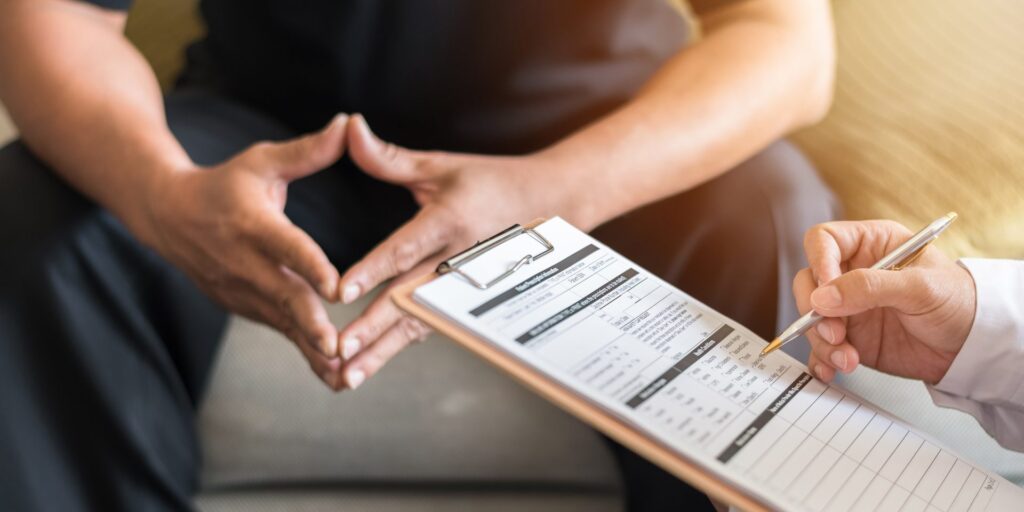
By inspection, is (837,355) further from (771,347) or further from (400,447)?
(400,447)

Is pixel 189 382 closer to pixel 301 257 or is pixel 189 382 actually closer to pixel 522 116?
pixel 301 257

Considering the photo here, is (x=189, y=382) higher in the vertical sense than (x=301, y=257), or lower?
lower

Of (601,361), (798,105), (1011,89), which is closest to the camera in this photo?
(601,361)

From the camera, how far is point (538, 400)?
30.4 inches

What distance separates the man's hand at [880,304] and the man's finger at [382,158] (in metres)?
0.30

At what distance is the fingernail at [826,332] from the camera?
501mm

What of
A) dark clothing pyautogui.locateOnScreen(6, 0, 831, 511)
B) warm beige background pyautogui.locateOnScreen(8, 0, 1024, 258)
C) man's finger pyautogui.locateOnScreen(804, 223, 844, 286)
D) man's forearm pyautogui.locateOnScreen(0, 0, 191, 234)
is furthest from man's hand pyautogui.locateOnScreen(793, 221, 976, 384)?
man's forearm pyautogui.locateOnScreen(0, 0, 191, 234)

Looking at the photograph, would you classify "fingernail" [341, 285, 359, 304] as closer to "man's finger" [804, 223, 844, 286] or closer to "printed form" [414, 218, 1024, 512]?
"printed form" [414, 218, 1024, 512]

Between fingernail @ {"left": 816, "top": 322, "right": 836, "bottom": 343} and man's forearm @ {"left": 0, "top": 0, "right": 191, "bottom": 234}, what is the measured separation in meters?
0.50

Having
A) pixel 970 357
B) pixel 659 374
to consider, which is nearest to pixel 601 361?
pixel 659 374

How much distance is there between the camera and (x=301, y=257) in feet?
1.97

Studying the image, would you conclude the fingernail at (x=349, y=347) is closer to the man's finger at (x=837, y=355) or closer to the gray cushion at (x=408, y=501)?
the gray cushion at (x=408, y=501)

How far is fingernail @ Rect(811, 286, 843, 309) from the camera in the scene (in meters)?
0.47

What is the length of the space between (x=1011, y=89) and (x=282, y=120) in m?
0.74
